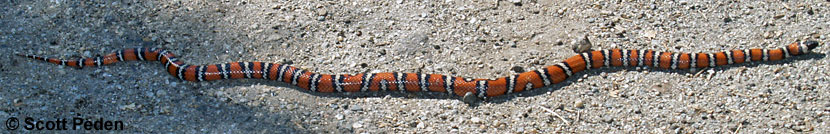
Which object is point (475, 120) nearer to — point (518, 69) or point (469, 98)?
point (469, 98)

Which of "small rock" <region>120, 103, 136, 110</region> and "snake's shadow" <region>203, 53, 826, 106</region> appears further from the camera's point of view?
"snake's shadow" <region>203, 53, 826, 106</region>

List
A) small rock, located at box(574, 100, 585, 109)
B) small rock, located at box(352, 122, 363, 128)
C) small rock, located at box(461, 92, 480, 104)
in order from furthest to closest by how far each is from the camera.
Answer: small rock, located at box(461, 92, 480, 104), small rock, located at box(574, 100, 585, 109), small rock, located at box(352, 122, 363, 128)

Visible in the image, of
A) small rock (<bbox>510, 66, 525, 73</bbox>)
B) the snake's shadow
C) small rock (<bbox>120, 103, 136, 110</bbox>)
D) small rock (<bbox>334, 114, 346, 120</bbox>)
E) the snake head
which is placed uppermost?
the snake head

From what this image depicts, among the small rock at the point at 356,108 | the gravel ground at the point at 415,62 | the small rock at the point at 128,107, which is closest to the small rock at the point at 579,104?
the gravel ground at the point at 415,62

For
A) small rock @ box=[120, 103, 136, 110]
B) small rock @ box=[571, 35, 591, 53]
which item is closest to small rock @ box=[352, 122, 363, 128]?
small rock @ box=[120, 103, 136, 110]

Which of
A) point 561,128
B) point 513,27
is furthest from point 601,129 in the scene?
point 513,27

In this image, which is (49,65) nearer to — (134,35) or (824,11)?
(134,35)

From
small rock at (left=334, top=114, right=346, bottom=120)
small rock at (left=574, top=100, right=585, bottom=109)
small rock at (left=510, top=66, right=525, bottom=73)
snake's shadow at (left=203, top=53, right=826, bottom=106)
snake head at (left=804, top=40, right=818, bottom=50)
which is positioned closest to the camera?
small rock at (left=334, top=114, right=346, bottom=120)

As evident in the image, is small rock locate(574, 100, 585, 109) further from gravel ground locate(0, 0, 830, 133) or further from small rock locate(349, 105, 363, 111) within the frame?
small rock locate(349, 105, 363, 111)
